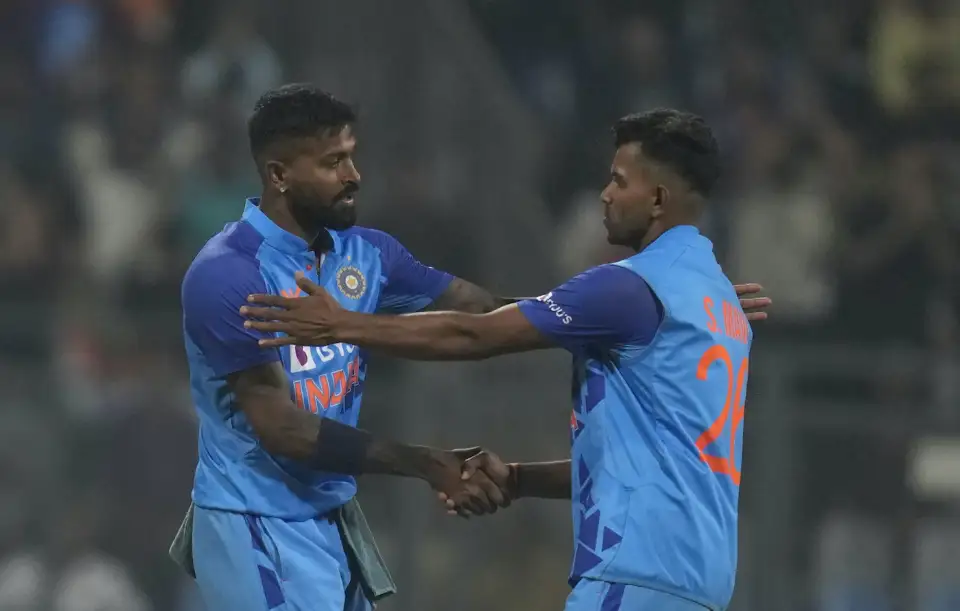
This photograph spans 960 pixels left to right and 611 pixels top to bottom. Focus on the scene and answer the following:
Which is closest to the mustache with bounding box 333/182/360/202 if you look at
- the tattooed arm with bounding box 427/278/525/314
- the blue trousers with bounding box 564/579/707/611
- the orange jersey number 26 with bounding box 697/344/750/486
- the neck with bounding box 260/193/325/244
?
the neck with bounding box 260/193/325/244

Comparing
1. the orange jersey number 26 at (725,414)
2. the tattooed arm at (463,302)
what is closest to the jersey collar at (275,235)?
the tattooed arm at (463,302)

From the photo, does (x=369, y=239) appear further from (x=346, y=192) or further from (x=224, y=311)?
(x=224, y=311)

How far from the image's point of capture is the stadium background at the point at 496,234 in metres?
7.73

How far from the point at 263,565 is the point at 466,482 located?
0.60 meters

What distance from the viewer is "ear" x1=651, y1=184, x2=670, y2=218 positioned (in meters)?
4.13

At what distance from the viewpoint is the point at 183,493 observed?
8.34m

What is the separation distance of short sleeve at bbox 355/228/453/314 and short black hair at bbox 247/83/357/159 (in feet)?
1.36

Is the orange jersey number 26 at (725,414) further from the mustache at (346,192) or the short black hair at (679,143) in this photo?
the mustache at (346,192)

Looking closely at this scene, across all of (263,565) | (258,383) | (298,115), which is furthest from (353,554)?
(298,115)

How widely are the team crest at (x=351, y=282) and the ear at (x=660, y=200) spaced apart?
907mm

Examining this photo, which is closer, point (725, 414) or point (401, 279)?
point (725, 414)

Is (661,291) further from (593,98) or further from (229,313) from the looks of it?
(593,98)

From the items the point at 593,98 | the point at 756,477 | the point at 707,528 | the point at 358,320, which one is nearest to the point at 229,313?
the point at 358,320

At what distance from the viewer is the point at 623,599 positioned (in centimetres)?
389
